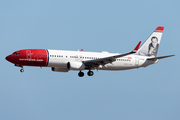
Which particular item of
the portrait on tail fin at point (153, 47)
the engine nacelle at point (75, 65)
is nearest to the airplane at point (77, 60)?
the engine nacelle at point (75, 65)

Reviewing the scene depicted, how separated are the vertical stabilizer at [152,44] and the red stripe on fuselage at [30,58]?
20.1 meters

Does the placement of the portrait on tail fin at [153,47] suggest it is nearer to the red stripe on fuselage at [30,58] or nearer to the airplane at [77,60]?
the airplane at [77,60]

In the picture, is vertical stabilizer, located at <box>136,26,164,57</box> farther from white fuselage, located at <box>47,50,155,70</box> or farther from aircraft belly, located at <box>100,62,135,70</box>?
aircraft belly, located at <box>100,62,135,70</box>

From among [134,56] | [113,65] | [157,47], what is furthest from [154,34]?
[113,65]

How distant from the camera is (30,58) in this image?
63.8 metres

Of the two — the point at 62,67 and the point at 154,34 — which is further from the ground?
the point at 154,34

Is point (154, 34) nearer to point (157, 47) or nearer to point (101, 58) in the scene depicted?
point (157, 47)

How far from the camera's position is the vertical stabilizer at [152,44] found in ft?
242

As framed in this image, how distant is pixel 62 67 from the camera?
6631 cm

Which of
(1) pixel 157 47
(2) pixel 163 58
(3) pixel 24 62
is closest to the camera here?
(3) pixel 24 62

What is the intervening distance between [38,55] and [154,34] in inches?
1000

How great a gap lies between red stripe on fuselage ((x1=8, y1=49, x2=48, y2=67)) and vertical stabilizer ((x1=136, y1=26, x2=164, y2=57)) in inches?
790

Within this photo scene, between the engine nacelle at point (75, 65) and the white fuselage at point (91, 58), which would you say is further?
the white fuselage at point (91, 58)

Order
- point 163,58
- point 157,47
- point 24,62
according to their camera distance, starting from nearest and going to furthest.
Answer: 1. point 24,62
2. point 163,58
3. point 157,47
